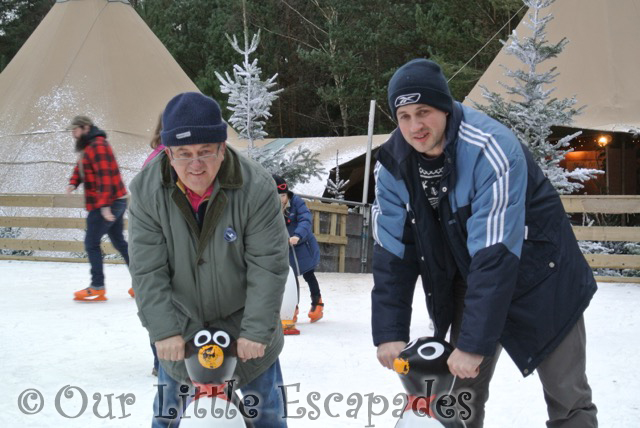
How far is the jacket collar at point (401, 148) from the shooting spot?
Answer: 2076mm

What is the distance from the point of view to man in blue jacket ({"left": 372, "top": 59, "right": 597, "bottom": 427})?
1985mm

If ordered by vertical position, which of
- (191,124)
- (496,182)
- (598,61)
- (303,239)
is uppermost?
(598,61)

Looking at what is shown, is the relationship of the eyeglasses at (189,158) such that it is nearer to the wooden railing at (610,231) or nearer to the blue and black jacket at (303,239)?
the blue and black jacket at (303,239)

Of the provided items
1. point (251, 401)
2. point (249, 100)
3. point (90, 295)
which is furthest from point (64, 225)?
point (251, 401)

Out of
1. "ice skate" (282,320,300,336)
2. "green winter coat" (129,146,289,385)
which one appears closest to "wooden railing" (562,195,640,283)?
"ice skate" (282,320,300,336)

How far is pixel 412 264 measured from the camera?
2301mm

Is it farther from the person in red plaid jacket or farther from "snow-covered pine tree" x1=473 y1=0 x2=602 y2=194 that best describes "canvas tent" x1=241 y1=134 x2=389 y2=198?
the person in red plaid jacket

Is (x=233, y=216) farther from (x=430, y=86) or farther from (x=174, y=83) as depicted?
(x=174, y=83)

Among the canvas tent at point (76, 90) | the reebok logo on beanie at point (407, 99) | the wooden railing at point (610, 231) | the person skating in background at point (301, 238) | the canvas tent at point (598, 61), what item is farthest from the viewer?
the canvas tent at point (76, 90)

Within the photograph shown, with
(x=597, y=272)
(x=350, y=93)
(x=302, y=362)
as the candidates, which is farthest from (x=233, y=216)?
(x=350, y=93)

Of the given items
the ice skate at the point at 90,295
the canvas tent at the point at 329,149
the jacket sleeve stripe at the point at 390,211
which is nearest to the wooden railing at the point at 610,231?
the ice skate at the point at 90,295

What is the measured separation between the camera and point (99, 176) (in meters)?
6.10

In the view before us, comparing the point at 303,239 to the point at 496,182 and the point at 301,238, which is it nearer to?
the point at 301,238

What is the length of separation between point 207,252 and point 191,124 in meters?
0.38
